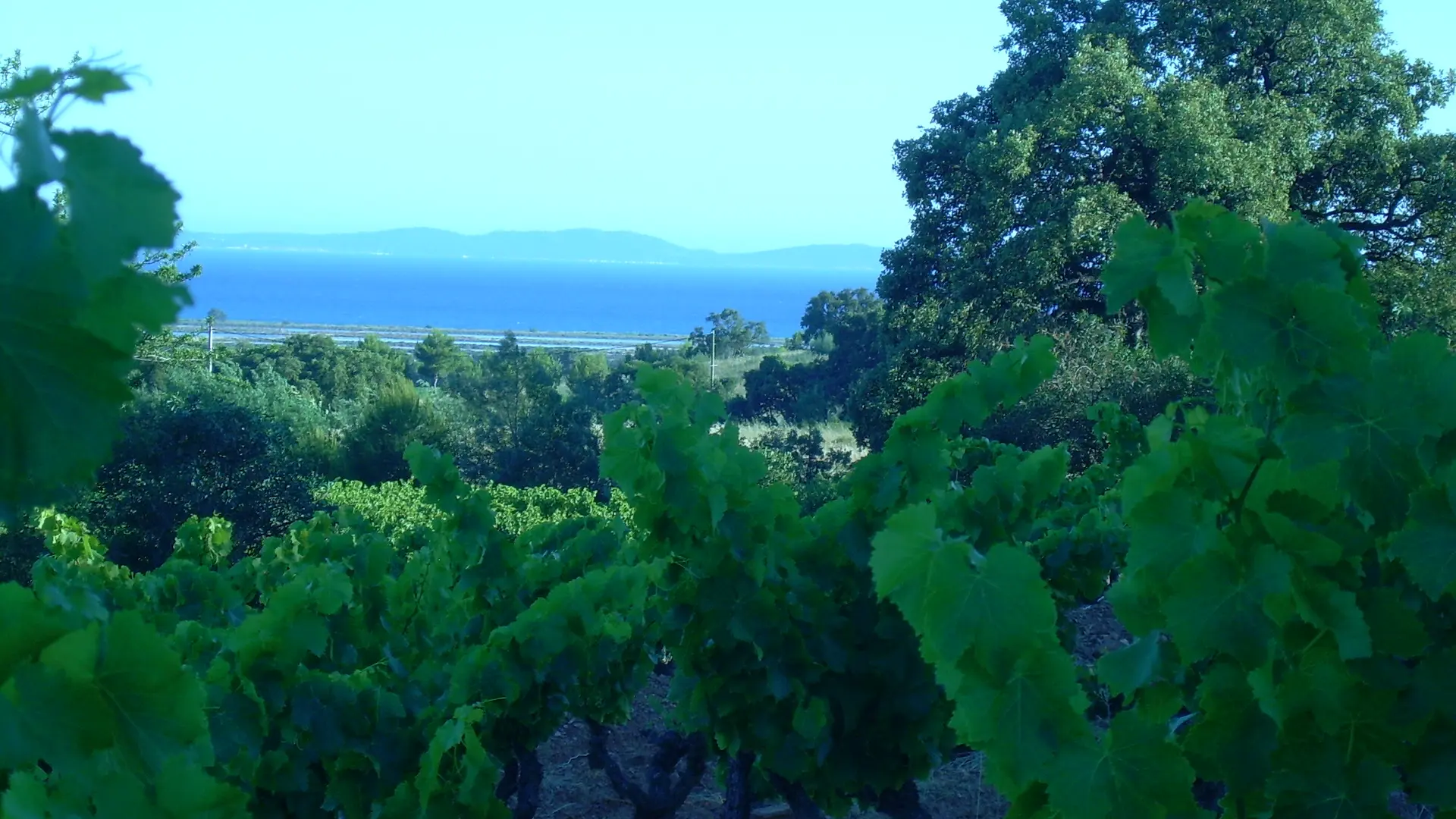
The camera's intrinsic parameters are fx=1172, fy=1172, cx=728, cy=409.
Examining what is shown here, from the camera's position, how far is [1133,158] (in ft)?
55.8

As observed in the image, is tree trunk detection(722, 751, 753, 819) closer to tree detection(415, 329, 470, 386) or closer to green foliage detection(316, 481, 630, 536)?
green foliage detection(316, 481, 630, 536)

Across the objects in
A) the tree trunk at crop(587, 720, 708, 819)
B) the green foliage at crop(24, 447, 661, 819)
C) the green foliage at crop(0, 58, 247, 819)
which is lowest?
the tree trunk at crop(587, 720, 708, 819)

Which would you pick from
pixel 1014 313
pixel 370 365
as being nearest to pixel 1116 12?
pixel 1014 313

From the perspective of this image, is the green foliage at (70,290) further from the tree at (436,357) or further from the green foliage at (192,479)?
the tree at (436,357)

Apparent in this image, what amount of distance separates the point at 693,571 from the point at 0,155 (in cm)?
283

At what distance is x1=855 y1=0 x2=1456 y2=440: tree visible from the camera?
16125 millimetres

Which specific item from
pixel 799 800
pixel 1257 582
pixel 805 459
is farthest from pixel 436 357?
pixel 1257 582

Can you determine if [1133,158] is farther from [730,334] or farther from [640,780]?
[730,334]

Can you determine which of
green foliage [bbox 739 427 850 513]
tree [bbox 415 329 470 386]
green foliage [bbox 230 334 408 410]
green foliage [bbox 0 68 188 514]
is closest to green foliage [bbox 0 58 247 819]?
green foliage [bbox 0 68 188 514]

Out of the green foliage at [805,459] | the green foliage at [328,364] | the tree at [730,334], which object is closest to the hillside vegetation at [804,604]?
the green foliage at [805,459]

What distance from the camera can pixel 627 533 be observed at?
207 inches

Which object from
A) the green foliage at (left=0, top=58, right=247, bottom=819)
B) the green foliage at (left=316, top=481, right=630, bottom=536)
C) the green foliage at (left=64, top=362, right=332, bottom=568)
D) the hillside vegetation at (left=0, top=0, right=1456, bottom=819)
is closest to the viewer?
the green foliage at (left=0, top=58, right=247, bottom=819)

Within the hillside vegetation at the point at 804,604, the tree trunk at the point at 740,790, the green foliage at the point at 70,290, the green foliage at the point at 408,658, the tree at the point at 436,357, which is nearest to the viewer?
the green foliage at the point at 70,290

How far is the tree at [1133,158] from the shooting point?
16.1m
